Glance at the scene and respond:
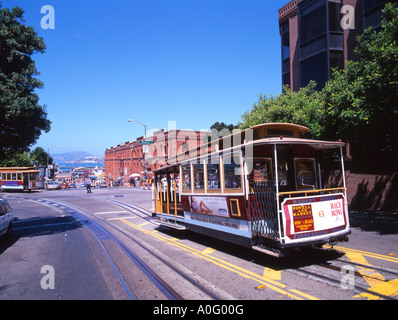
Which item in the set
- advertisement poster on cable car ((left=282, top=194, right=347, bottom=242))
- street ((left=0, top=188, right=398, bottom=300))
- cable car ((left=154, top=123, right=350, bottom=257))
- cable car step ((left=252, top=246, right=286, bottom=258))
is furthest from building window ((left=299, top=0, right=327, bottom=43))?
cable car step ((left=252, top=246, right=286, bottom=258))

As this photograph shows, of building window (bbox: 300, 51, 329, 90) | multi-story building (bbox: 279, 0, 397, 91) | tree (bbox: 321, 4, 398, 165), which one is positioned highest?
multi-story building (bbox: 279, 0, 397, 91)

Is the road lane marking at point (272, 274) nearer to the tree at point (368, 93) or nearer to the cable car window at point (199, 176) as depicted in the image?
the cable car window at point (199, 176)

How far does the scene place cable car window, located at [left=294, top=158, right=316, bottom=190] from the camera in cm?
765

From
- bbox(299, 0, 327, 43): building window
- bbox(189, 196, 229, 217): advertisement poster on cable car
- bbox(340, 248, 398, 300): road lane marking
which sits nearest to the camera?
bbox(340, 248, 398, 300): road lane marking

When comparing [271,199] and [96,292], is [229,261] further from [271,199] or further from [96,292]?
[96,292]

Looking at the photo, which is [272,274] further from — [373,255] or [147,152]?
[147,152]

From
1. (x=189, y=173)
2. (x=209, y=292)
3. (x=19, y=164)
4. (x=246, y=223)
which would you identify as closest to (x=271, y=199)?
(x=246, y=223)

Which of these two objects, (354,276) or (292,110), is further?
(292,110)

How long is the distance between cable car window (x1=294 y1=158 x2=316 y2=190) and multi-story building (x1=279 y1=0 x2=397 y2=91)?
15980mm

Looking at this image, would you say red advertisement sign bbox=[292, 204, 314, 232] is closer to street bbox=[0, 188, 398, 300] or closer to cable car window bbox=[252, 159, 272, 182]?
street bbox=[0, 188, 398, 300]

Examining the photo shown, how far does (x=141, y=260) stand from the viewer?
734 centimetres

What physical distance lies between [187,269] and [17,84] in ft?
28.8

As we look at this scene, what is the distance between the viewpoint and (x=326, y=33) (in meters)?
21.1

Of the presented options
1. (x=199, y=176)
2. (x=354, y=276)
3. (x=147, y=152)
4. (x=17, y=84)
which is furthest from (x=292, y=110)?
(x=147, y=152)
